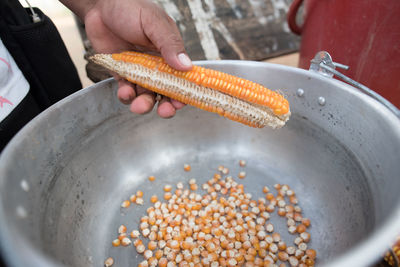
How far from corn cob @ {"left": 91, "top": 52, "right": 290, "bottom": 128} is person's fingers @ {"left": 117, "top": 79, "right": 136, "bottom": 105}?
72 mm

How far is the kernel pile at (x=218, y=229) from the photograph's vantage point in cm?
85

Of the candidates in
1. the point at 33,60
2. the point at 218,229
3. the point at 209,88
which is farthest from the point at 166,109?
the point at 33,60

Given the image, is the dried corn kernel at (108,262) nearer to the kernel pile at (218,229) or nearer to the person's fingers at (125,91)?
the kernel pile at (218,229)

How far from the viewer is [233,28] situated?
1909 millimetres

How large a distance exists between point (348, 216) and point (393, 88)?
51 cm

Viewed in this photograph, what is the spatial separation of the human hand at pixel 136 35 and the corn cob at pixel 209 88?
0.16 ft

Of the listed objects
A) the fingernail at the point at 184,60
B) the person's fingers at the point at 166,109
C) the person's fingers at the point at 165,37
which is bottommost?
the person's fingers at the point at 166,109

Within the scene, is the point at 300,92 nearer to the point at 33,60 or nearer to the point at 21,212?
the point at 21,212

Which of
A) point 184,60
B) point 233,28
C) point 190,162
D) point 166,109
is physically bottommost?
point 190,162

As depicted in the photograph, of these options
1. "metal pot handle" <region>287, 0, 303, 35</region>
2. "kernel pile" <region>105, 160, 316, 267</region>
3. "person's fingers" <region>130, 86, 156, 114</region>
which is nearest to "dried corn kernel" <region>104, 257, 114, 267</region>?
"kernel pile" <region>105, 160, 316, 267</region>

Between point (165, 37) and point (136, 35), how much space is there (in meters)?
0.16

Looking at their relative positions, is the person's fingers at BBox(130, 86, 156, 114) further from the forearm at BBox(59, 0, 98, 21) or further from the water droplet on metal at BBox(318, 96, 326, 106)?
the water droplet on metal at BBox(318, 96, 326, 106)

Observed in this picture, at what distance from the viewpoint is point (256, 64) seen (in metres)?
1.00

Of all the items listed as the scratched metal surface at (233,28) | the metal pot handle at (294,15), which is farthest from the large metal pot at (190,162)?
the scratched metal surface at (233,28)
